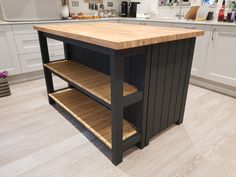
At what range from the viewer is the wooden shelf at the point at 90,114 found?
4.67 feet

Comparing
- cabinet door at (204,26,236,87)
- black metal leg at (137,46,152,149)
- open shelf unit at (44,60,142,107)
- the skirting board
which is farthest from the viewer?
the skirting board

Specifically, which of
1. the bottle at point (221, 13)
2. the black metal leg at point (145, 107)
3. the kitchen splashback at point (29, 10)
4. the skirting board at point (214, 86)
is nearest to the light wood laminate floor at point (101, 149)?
the black metal leg at point (145, 107)

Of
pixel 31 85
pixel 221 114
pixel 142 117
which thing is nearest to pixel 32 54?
pixel 31 85

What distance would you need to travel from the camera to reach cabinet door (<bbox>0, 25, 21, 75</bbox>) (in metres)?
2.45

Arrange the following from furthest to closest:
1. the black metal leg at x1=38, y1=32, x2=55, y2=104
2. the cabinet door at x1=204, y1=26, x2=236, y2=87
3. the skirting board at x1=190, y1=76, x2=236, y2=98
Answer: the skirting board at x1=190, y1=76, x2=236, y2=98 → the cabinet door at x1=204, y1=26, x2=236, y2=87 → the black metal leg at x1=38, y1=32, x2=55, y2=104

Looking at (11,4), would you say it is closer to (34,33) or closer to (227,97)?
(34,33)

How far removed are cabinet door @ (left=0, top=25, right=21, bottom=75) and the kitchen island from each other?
1122mm

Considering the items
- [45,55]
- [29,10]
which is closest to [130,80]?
[45,55]

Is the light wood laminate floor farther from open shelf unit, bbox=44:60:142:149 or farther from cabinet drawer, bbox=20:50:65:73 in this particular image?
cabinet drawer, bbox=20:50:65:73

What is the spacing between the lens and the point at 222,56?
233 cm

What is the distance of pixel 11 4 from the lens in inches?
102

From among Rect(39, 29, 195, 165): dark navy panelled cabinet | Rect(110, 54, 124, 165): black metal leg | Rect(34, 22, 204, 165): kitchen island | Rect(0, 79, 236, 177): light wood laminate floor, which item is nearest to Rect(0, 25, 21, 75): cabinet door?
Rect(0, 79, 236, 177): light wood laminate floor

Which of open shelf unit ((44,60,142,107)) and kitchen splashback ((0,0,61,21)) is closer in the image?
open shelf unit ((44,60,142,107))

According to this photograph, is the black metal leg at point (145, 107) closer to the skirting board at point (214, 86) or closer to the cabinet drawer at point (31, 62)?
the skirting board at point (214, 86)
